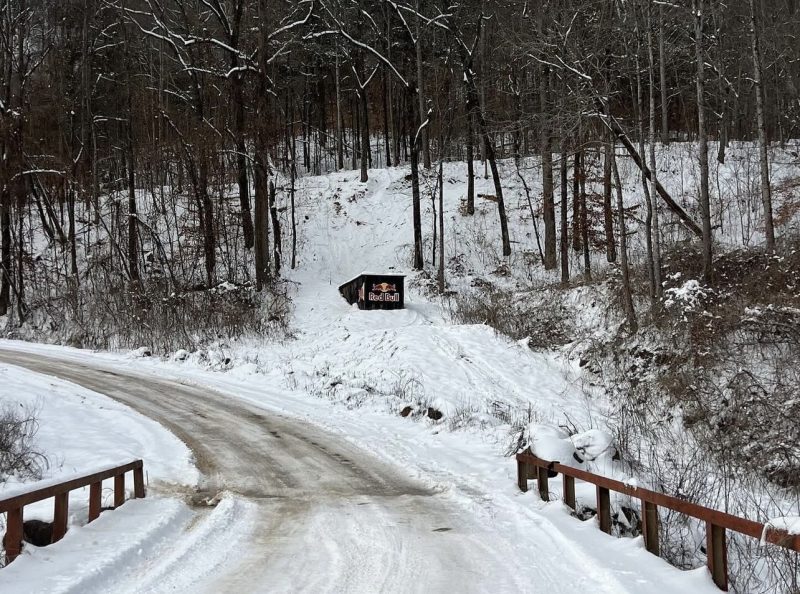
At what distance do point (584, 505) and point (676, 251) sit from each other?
1426cm

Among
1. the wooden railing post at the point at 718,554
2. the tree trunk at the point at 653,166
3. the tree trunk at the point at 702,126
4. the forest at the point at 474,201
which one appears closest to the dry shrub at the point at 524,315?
the forest at the point at 474,201

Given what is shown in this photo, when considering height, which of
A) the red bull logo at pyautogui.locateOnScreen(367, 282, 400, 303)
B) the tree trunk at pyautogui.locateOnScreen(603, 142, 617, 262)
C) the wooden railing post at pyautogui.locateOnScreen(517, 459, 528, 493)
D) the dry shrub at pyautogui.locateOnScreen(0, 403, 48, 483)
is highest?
A: the tree trunk at pyautogui.locateOnScreen(603, 142, 617, 262)

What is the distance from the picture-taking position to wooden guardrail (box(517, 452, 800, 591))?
3986 mm

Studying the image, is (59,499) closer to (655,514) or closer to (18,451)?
(18,451)

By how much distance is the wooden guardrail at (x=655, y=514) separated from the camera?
157 inches

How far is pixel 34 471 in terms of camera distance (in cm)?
847

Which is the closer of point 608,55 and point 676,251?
point 608,55

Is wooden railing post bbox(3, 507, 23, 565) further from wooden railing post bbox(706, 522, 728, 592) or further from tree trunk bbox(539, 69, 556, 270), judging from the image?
tree trunk bbox(539, 69, 556, 270)

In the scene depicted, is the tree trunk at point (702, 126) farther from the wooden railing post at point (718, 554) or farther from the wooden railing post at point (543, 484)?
the wooden railing post at point (718, 554)

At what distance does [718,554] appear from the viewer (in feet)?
14.8

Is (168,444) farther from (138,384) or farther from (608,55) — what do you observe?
(608,55)

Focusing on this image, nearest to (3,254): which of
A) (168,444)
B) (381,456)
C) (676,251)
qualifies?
(168,444)

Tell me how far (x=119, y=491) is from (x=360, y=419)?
258 inches

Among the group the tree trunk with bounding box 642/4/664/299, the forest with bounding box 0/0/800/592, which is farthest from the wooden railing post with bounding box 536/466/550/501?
the tree trunk with bounding box 642/4/664/299
